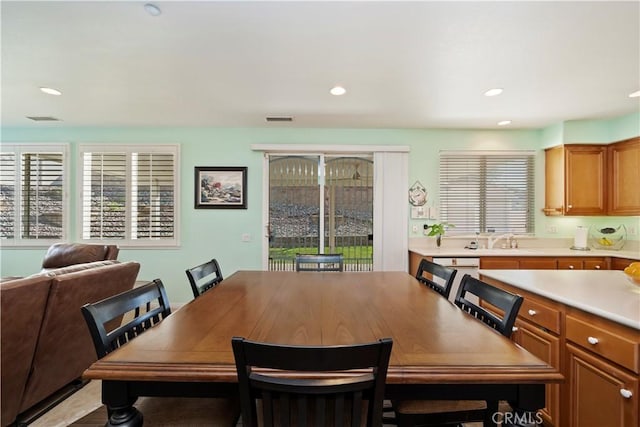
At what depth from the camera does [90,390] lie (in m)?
2.19

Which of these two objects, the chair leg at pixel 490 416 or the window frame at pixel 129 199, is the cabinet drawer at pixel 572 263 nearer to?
the chair leg at pixel 490 416

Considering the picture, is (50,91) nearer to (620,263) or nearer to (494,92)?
(494,92)

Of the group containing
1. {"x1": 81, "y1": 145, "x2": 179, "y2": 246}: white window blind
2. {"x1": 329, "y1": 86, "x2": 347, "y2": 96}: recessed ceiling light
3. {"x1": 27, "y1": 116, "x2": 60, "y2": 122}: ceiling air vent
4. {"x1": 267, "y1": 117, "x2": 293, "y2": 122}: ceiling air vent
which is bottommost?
{"x1": 81, "y1": 145, "x2": 179, "y2": 246}: white window blind

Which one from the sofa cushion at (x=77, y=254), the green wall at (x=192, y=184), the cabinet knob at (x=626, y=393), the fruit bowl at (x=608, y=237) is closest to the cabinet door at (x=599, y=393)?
the cabinet knob at (x=626, y=393)

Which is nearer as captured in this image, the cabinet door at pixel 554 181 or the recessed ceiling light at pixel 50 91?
the recessed ceiling light at pixel 50 91

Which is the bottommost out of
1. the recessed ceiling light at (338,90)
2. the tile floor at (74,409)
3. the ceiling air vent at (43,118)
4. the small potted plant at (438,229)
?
the tile floor at (74,409)

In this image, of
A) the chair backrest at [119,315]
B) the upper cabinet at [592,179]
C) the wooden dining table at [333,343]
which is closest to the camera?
the wooden dining table at [333,343]

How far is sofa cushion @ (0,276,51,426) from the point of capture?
1.49 metres

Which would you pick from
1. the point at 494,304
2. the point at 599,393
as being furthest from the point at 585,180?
the point at 494,304

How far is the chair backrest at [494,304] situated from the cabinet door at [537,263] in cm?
232

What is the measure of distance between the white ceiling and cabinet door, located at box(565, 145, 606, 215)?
18.8 inches

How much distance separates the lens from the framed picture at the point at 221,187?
4.05 meters

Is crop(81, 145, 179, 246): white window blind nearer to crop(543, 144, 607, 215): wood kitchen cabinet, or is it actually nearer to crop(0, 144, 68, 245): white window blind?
crop(0, 144, 68, 245): white window blind

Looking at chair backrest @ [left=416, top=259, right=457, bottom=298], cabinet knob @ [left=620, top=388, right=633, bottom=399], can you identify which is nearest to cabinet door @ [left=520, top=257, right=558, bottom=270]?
chair backrest @ [left=416, top=259, right=457, bottom=298]
